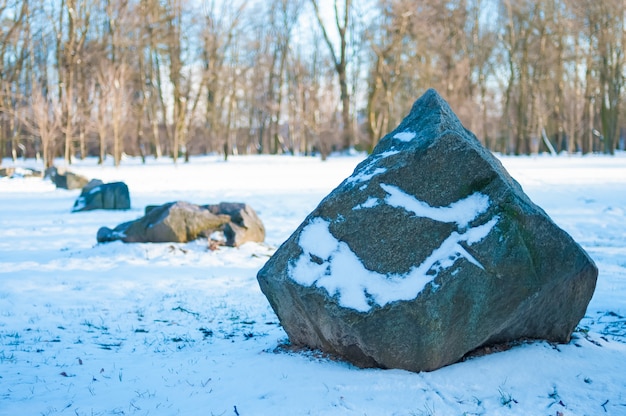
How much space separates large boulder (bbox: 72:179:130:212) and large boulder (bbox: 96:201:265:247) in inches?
186

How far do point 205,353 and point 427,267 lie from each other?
2029mm

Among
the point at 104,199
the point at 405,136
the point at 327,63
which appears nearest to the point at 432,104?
the point at 405,136

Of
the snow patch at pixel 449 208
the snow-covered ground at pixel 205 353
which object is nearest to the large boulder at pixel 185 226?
the snow-covered ground at pixel 205 353

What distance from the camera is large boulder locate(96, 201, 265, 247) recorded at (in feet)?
31.4

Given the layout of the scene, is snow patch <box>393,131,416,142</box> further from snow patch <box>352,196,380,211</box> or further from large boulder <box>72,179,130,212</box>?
large boulder <box>72,179,130,212</box>

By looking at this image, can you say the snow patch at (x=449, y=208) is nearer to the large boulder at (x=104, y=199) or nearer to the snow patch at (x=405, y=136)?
the snow patch at (x=405, y=136)

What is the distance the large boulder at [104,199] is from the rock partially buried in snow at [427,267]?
11298 millimetres

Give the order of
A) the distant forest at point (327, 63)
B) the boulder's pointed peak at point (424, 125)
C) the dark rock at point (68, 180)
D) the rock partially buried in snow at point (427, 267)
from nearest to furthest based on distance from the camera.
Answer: the rock partially buried in snow at point (427, 267) → the boulder's pointed peak at point (424, 125) → the dark rock at point (68, 180) → the distant forest at point (327, 63)

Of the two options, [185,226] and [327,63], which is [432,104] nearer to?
[185,226]

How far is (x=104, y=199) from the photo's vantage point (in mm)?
14391

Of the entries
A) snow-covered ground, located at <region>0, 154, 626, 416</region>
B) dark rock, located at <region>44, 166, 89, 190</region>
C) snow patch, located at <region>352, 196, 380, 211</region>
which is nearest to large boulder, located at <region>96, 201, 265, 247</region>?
snow-covered ground, located at <region>0, 154, 626, 416</region>

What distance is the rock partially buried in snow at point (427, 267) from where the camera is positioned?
3689 millimetres

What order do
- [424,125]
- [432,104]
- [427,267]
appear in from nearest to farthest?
1. [427,267]
2. [424,125]
3. [432,104]

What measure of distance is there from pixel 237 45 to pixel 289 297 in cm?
4396
